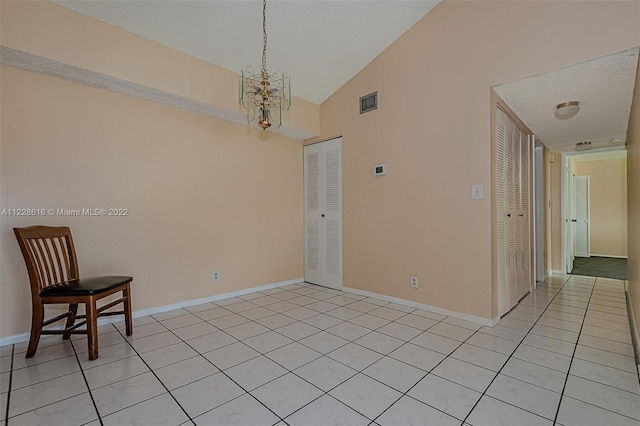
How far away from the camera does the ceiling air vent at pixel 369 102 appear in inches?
141

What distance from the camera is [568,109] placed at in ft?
9.50

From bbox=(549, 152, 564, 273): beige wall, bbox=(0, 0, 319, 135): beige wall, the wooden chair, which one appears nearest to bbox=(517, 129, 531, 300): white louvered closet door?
bbox=(549, 152, 564, 273): beige wall

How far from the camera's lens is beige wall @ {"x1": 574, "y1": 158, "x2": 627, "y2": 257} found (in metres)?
6.61

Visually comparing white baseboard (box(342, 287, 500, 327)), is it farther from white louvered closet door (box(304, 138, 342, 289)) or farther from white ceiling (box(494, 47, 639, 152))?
white ceiling (box(494, 47, 639, 152))

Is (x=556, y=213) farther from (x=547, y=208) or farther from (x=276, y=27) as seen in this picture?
(x=276, y=27)

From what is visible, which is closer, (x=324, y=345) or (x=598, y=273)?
(x=324, y=345)

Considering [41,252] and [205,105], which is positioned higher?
[205,105]

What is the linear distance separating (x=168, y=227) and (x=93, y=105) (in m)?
1.33

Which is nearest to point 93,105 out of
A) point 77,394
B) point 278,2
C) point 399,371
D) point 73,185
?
point 73,185

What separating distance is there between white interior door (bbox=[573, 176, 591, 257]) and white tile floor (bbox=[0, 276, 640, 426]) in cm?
494

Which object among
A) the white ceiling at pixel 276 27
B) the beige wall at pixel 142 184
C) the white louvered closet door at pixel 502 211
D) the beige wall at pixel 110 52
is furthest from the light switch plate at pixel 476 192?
the beige wall at pixel 110 52

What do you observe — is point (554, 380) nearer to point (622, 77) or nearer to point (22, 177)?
point (622, 77)

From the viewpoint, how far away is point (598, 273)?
193 inches

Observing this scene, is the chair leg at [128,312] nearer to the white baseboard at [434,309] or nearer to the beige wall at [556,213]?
the white baseboard at [434,309]
